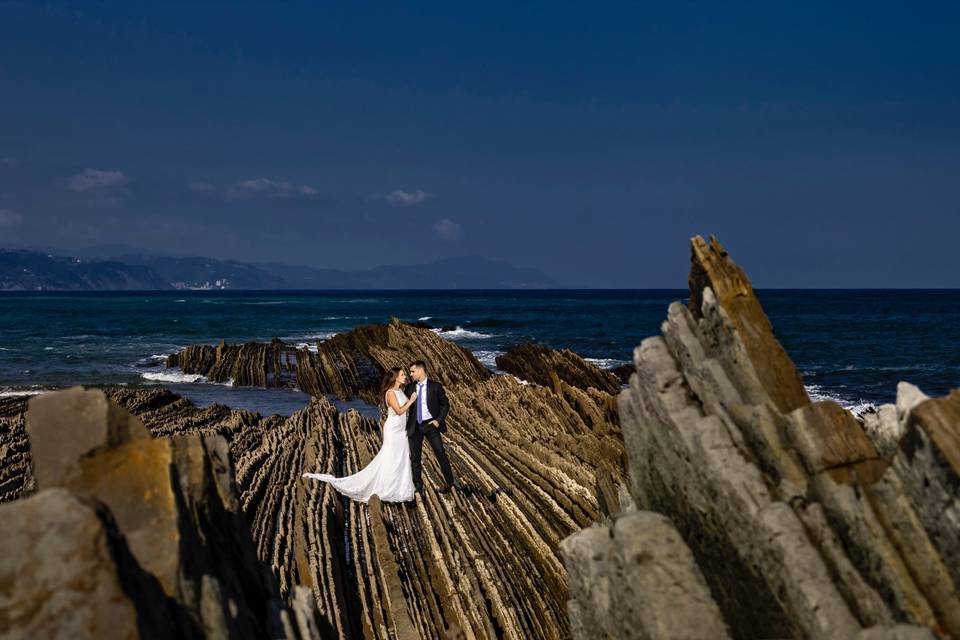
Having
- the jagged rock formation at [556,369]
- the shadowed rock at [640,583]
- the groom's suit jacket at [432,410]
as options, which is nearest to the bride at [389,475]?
the groom's suit jacket at [432,410]

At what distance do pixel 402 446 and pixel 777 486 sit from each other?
28.4 feet

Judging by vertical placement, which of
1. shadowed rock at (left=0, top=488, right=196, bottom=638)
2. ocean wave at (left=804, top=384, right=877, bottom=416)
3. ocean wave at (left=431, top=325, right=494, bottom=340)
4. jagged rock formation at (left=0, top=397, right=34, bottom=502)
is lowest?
jagged rock formation at (left=0, top=397, right=34, bottom=502)

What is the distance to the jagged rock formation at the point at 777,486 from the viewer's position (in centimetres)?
430

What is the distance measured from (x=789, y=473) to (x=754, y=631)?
1132 millimetres

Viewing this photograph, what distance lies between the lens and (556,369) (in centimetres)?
3195

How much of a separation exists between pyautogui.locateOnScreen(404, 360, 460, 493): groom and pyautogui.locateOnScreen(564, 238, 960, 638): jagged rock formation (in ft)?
23.2

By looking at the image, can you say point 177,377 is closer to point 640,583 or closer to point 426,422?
point 426,422

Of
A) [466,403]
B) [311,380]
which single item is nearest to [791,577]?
[466,403]

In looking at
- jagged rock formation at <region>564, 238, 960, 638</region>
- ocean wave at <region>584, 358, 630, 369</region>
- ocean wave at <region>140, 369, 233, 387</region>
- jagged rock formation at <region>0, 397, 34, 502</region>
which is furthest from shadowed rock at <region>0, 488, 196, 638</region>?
ocean wave at <region>584, 358, 630, 369</region>

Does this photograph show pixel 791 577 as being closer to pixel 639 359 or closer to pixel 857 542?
pixel 857 542

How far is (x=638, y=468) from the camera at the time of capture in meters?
6.20

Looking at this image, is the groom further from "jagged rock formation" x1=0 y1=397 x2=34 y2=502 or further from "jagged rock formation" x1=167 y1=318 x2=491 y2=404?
Result: "jagged rock formation" x1=167 y1=318 x2=491 y2=404

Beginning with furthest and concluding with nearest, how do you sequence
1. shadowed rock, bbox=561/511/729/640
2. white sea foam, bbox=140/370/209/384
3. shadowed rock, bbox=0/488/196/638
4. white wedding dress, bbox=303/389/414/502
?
white sea foam, bbox=140/370/209/384 < white wedding dress, bbox=303/389/414/502 < shadowed rock, bbox=561/511/729/640 < shadowed rock, bbox=0/488/196/638

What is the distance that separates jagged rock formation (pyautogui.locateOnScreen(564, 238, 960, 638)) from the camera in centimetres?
430
